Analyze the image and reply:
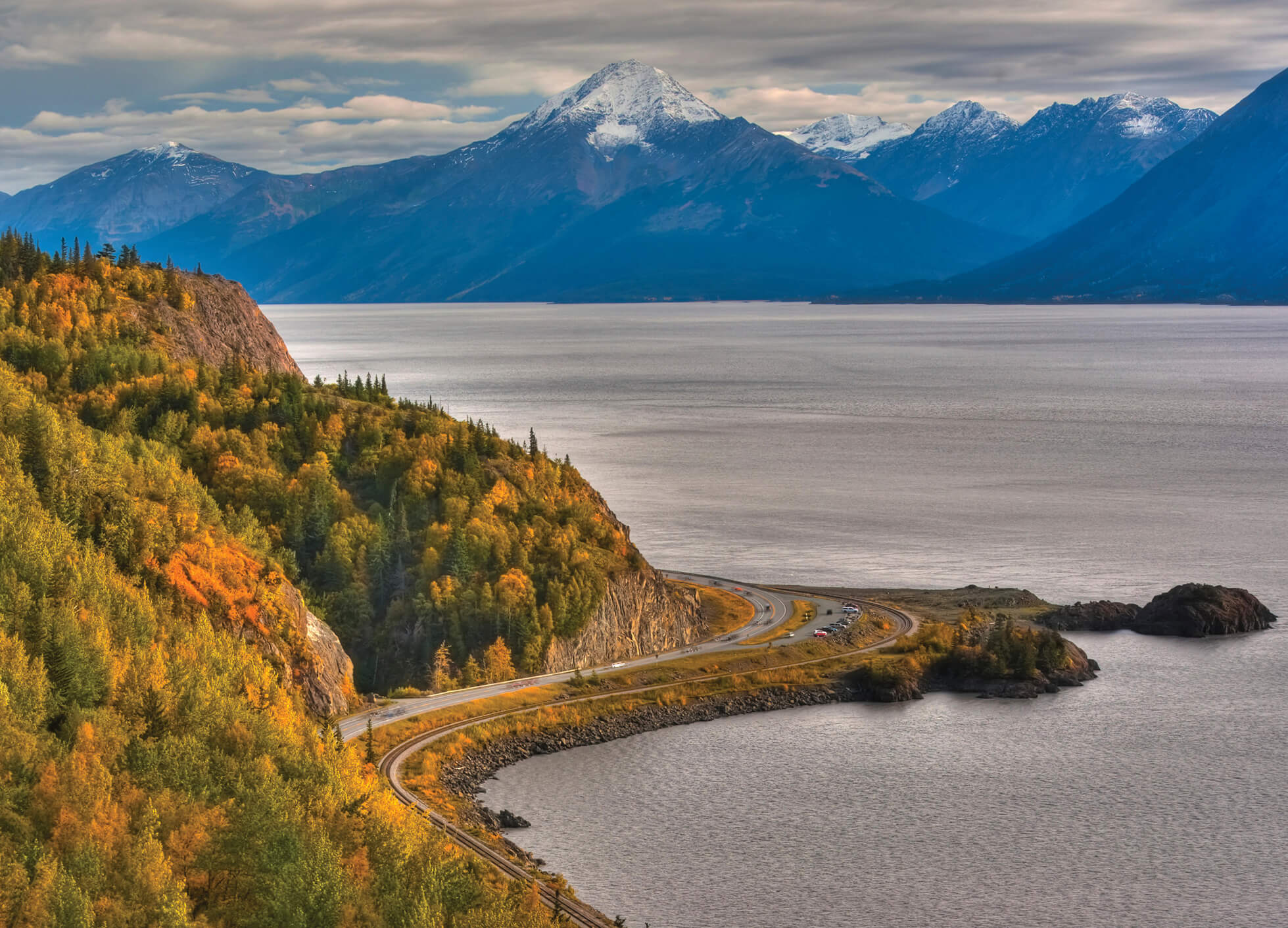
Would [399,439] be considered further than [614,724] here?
Yes

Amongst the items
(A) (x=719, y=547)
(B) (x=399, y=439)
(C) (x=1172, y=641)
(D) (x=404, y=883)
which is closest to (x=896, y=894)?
(D) (x=404, y=883)

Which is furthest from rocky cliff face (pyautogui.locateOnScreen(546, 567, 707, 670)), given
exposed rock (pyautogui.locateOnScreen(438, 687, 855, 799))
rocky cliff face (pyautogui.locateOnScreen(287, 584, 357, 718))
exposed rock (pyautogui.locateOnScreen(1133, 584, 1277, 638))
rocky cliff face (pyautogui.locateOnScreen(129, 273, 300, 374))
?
rocky cliff face (pyautogui.locateOnScreen(129, 273, 300, 374))

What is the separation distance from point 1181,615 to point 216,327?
106m

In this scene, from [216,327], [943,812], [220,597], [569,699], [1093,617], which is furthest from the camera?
[216,327]

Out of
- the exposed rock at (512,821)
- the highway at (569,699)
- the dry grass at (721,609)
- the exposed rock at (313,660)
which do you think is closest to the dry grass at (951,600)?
the highway at (569,699)

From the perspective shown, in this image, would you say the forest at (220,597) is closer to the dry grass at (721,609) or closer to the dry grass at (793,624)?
the dry grass at (721,609)

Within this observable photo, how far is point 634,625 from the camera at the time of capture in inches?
4990

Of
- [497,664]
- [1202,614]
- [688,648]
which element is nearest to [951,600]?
[1202,614]

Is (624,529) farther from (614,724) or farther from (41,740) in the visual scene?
A: (41,740)

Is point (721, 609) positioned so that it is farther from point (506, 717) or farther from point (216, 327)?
point (216, 327)

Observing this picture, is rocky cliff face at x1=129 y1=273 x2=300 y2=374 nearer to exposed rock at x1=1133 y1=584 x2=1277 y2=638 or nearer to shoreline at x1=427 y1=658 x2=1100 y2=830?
shoreline at x1=427 y1=658 x2=1100 y2=830

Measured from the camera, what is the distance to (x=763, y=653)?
121750 mm

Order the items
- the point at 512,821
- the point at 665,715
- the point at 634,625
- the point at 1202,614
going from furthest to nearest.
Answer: the point at 1202,614 < the point at 634,625 < the point at 665,715 < the point at 512,821

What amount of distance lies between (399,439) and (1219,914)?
8518 centimetres
